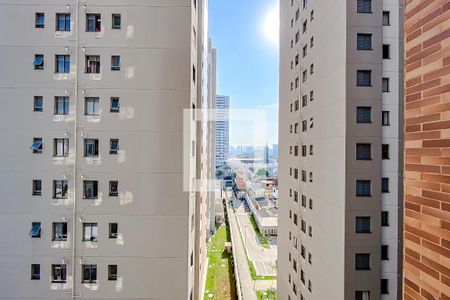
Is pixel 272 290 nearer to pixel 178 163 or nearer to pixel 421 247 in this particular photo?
pixel 178 163

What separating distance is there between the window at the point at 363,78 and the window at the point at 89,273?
6.82m

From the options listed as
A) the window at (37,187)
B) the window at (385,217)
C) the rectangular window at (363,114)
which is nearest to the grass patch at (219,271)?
the window at (385,217)

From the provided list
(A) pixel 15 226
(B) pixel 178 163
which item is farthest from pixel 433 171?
(A) pixel 15 226

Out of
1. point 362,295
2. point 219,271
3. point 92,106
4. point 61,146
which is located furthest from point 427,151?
point 219,271

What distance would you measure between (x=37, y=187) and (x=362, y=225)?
6889 mm

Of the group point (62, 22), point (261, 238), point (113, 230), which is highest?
point (62, 22)

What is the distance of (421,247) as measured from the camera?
3.30 ft

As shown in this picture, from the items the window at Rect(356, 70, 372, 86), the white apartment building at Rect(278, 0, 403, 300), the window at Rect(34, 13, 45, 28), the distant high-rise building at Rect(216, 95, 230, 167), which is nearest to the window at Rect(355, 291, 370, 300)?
the white apartment building at Rect(278, 0, 403, 300)

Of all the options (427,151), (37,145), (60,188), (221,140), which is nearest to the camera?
(427,151)

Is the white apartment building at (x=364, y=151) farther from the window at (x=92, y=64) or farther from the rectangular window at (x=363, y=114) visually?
the window at (x=92, y=64)

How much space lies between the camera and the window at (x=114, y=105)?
15.4 ft

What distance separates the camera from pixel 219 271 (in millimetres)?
14234

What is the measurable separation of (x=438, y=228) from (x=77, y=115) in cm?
532

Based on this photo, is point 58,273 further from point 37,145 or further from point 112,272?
point 37,145
